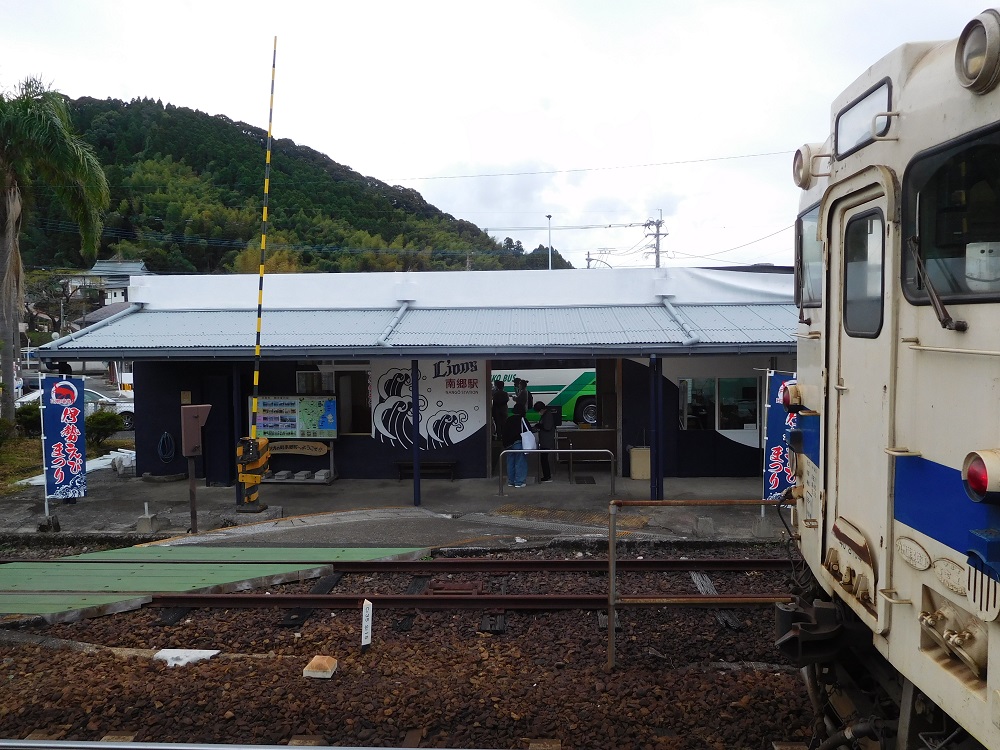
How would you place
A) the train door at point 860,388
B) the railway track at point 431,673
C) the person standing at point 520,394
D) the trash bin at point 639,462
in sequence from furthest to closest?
1. the person standing at point 520,394
2. the trash bin at point 639,462
3. the railway track at point 431,673
4. the train door at point 860,388

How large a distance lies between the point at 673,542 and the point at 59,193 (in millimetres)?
15730

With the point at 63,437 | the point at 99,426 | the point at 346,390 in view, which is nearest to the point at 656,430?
the point at 346,390

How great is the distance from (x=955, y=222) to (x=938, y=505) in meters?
1.05

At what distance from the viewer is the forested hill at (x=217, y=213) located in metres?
63.2

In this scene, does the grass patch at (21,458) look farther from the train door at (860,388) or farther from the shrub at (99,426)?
the train door at (860,388)

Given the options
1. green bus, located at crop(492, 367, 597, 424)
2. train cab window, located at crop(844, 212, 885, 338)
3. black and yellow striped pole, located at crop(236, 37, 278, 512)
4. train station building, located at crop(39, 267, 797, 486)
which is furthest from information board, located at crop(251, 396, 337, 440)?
train cab window, located at crop(844, 212, 885, 338)

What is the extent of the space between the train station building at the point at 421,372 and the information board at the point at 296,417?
0.03 meters

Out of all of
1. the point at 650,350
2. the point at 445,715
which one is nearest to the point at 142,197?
the point at 650,350

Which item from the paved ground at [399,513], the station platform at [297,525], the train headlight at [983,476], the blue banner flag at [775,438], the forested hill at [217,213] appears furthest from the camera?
the forested hill at [217,213]

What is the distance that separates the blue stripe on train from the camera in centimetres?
255

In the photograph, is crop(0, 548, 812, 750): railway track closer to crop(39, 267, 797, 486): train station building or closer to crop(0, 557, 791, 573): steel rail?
crop(0, 557, 791, 573): steel rail

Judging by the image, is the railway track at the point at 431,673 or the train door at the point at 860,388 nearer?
the train door at the point at 860,388

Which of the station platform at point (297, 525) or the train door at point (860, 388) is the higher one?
the train door at point (860, 388)

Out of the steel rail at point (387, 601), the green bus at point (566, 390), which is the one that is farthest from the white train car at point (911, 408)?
the green bus at point (566, 390)
